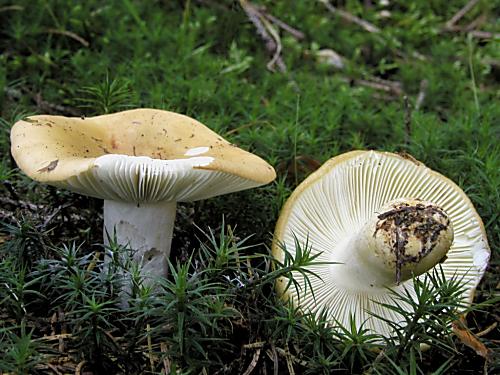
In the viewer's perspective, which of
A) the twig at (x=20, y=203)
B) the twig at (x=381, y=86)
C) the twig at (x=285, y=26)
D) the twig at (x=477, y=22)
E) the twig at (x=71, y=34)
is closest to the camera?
the twig at (x=20, y=203)

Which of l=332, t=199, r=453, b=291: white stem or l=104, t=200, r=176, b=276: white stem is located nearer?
l=332, t=199, r=453, b=291: white stem

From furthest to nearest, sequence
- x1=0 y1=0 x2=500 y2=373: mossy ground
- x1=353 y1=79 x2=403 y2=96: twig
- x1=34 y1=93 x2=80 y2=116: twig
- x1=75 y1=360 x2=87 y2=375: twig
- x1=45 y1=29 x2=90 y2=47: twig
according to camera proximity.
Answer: x1=353 y1=79 x2=403 y2=96: twig < x1=45 y1=29 x2=90 y2=47: twig < x1=34 y1=93 x2=80 y2=116: twig < x1=0 y1=0 x2=500 y2=373: mossy ground < x1=75 y1=360 x2=87 y2=375: twig

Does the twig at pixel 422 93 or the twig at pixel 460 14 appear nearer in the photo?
the twig at pixel 422 93

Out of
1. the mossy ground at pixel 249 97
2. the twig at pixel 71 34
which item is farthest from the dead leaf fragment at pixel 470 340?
the twig at pixel 71 34

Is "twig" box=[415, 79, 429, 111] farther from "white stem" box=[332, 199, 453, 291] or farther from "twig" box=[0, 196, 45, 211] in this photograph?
"twig" box=[0, 196, 45, 211]

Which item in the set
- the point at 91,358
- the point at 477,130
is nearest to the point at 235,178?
the point at 91,358

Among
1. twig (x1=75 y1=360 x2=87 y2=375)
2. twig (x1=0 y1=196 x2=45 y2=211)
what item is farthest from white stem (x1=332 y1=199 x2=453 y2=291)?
twig (x1=0 y1=196 x2=45 y2=211)

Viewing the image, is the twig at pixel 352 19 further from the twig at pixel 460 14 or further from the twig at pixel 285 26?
the twig at pixel 460 14
